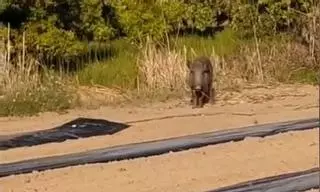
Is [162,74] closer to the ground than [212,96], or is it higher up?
higher up

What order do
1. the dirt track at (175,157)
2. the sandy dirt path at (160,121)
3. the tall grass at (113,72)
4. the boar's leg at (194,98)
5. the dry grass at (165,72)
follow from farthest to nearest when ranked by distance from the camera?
the tall grass at (113,72) < the dry grass at (165,72) < the boar's leg at (194,98) < the sandy dirt path at (160,121) < the dirt track at (175,157)

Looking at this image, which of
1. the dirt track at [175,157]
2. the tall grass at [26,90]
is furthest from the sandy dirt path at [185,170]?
the tall grass at [26,90]

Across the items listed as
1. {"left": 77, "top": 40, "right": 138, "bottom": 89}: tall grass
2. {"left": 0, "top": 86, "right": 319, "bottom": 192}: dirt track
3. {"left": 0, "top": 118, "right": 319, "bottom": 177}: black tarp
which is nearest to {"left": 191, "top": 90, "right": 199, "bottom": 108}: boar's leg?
{"left": 0, "top": 86, "right": 319, "bottom": 192}: dirt track

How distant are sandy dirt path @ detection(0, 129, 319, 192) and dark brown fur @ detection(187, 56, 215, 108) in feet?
13.3

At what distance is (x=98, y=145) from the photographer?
36.8ft

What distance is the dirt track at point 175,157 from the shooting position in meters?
8.73

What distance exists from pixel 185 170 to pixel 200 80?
5.83 m

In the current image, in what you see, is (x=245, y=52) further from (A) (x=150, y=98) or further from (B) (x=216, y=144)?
(B) (x=216, y=144)

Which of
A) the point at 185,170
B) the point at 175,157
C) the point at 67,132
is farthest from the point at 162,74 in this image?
the point at 185,170

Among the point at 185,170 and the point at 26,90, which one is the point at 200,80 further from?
the point at 185,170

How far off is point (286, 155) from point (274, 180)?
69.7 inches

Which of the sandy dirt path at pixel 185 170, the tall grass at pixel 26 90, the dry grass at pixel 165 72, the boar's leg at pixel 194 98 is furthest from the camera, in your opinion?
the dry grass at pixel 165 72

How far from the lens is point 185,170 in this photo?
9.39m

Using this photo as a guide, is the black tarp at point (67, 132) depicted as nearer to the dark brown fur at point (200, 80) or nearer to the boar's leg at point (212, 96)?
the dark brown fur at point (200, 80)
